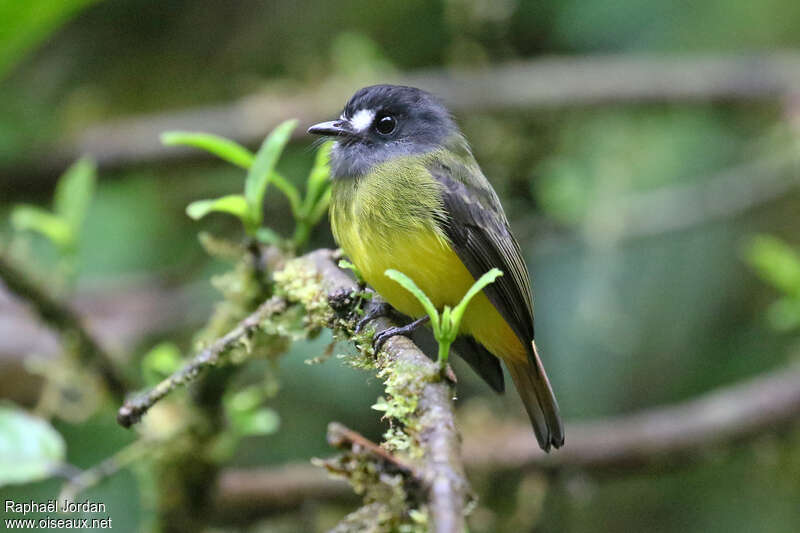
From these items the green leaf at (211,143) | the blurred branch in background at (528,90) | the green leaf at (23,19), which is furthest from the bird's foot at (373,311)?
the blurred branch in background at (528,90)

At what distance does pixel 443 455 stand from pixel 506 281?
134 centimetres

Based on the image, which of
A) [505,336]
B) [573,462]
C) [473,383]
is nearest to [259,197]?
[505,336]

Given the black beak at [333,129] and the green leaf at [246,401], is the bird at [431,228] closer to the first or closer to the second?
the black beak at [333,129]

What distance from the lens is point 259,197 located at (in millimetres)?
2029

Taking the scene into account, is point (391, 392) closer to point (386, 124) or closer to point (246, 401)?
point (246, 401)

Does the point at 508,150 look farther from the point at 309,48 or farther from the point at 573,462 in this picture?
the point at 573,462

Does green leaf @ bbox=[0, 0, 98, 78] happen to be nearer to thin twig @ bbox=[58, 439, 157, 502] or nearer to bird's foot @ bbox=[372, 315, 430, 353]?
thin twig @ bbox=[58, 439, 157, 502]

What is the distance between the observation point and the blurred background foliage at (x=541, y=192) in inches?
181

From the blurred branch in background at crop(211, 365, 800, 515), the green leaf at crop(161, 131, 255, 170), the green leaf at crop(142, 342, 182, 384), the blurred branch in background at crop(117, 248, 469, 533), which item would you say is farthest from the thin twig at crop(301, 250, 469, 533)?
the blurred branch in background at crop(211, 365, 800, 515)

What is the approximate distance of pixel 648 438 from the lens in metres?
3.50

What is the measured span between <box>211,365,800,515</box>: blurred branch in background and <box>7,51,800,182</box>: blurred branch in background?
6.12ft

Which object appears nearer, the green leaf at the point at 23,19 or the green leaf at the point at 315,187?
the green leaf at the point at 315,187

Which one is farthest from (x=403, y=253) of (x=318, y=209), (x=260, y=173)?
(x=260, y=173)

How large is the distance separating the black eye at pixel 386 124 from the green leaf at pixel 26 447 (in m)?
1.32
